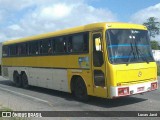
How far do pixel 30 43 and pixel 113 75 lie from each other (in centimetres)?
775

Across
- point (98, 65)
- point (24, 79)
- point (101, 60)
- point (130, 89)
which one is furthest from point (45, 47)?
point (130, 89)

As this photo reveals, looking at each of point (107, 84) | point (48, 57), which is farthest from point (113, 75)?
point (48, 57)

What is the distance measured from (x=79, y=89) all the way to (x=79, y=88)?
0.14 ft

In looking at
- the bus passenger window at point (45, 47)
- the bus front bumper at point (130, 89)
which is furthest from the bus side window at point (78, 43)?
the bus front bumper at point (130, 89)

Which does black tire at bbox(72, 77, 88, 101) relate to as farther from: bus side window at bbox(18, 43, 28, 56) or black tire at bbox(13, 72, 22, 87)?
black tire at bbox(13, 72, 22, 87)

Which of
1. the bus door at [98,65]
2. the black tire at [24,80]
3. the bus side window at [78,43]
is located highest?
the bus side window at [78,43]

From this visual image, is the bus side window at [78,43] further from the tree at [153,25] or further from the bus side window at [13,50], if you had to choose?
the tree at [153,25]

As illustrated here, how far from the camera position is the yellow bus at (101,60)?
1172 cm

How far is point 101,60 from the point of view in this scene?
472 inches

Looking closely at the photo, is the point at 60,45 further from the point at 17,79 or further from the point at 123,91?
the point at 17,79

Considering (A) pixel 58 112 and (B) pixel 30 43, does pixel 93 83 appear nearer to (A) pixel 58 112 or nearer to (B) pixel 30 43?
(A) pixel 58 112

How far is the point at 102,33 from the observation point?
39.4 ft

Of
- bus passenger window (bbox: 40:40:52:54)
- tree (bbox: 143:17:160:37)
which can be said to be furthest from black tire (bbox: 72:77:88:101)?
tree (bbox: 143:17:160:37)

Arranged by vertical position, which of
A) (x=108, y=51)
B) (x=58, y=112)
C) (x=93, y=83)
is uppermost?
(x=108, y=51)
